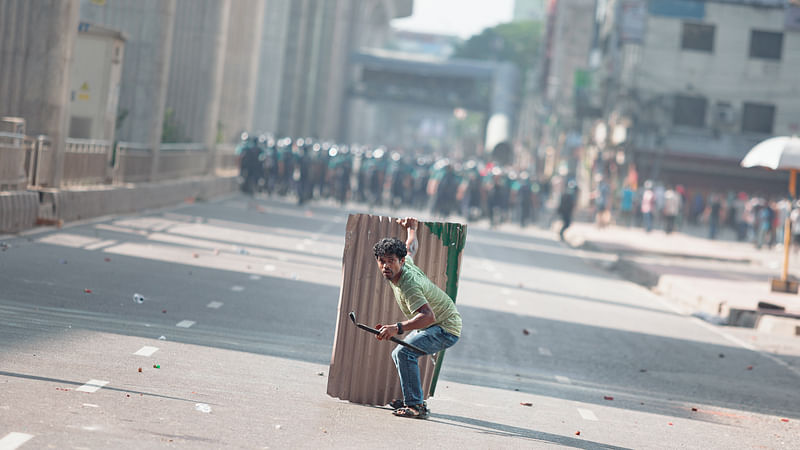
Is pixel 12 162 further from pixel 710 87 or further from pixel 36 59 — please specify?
pixel 710 87

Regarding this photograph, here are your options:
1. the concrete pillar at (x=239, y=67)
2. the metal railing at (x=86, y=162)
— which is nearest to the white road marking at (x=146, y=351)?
the metal railing at (x=86, y=162)

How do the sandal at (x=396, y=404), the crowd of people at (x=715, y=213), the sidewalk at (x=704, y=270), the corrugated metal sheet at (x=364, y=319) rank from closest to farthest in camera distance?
1. the sandal at (x=396, y=404)
2. the corrugated metal sheet at (x=364, y=319)
3. the sidewalk at (x=704, y=270)
4. the crowd of people at (x=715, y=213)

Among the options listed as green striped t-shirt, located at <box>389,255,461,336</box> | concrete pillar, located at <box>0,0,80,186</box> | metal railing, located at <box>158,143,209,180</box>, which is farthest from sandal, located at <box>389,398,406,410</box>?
metal railing, located at <box>158,143,209,180</box>

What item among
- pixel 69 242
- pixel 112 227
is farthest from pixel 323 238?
pixel 69 242

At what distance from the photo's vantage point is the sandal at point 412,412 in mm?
8289

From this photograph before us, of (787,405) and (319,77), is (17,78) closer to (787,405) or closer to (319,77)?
(787,405)

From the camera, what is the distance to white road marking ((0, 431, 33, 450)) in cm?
621

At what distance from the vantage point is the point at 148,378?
870 cm

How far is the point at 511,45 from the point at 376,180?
96.9m

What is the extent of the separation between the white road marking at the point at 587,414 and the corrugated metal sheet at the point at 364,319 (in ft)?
5.28

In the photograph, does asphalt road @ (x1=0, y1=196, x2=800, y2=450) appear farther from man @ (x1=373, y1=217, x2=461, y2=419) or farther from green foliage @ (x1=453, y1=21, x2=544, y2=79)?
green foliage @ (x1=453, y1=21, x2=544, y2=79)

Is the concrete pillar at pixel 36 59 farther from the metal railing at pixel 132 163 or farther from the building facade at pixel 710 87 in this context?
the building facade at pixel 710 87

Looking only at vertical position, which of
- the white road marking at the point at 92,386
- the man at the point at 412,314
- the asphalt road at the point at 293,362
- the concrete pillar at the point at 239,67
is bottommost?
the asphalt road at the point at 293,362

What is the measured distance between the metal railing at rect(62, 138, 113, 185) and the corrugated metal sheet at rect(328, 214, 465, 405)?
46.5 feet
